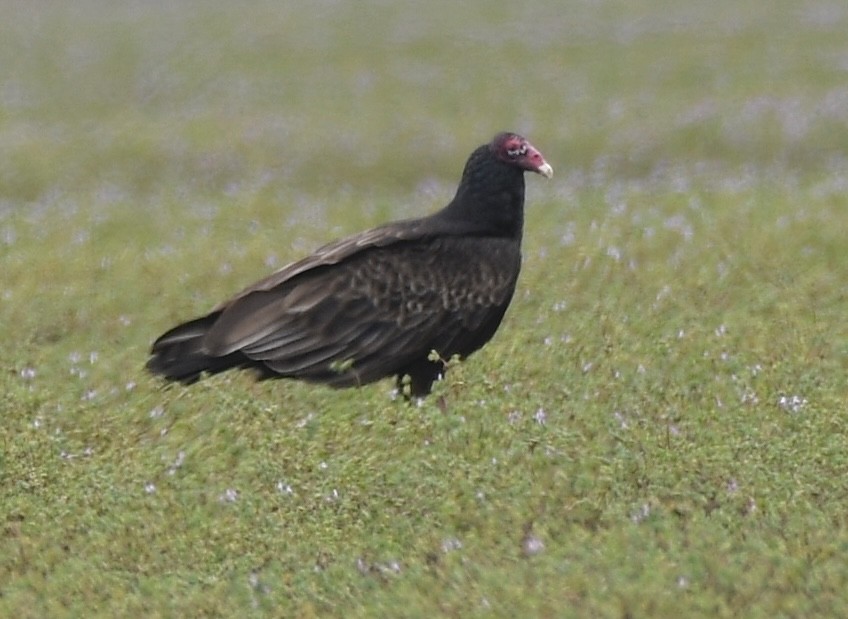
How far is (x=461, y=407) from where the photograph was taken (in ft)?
27.4

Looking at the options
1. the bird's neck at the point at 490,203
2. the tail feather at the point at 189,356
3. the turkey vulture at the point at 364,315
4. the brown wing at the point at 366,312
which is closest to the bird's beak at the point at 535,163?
the bird's neck at the point at 490,203

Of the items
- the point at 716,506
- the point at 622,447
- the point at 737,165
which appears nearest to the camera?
the point at 716,506

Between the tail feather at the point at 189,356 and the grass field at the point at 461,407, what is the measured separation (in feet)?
0.73

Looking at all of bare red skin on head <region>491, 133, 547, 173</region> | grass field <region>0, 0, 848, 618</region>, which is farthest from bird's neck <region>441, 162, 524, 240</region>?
grass field <region>0, 0, 848, 618</region>

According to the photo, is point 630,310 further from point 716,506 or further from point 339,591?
point 339,591

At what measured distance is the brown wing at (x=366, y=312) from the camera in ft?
29.2

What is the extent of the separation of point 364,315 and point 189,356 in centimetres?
114

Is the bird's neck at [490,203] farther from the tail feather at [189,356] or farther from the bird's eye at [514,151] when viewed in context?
the tail feather at [189,356]

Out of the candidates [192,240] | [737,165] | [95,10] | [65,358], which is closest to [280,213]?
[192,240]

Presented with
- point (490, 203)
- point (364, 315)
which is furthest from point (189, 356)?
point (490, 203)

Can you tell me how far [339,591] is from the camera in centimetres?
686

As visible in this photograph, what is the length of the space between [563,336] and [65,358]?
361 centimetres

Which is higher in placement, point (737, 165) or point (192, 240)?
point (192, 240)

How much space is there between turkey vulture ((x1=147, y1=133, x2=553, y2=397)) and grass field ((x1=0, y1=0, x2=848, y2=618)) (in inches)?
9.8
